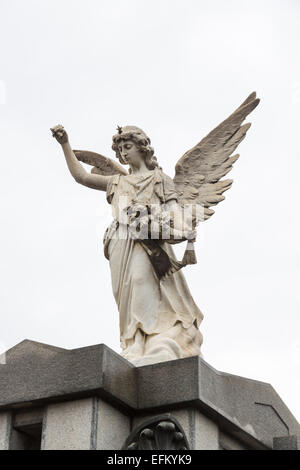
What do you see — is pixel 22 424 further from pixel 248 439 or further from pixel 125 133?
pixel 125 133

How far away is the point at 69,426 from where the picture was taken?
291 inches

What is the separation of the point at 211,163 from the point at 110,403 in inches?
150

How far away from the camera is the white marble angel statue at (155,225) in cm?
898

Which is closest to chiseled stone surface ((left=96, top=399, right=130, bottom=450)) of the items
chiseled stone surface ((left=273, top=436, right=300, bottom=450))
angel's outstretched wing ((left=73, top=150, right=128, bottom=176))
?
chiseled stone surface ((left=273, top=436, right=300, bottom=450))

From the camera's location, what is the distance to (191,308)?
9477mm

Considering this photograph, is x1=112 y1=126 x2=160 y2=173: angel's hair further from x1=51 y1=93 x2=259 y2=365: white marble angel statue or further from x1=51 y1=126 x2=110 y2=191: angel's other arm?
x1=51 y1=126 x2=110 y2=191: angel's other arm

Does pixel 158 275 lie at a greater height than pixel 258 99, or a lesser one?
lesser

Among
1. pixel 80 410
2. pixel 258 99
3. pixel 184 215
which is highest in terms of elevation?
pixel 258 99

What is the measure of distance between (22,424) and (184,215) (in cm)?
289

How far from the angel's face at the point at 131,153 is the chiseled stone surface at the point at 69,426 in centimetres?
351

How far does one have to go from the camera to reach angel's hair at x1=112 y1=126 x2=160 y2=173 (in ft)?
33.7

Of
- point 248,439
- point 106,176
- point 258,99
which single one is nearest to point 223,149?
point 258,99

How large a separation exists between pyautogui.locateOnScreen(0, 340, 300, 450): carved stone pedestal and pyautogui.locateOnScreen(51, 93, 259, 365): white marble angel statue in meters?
0.69
